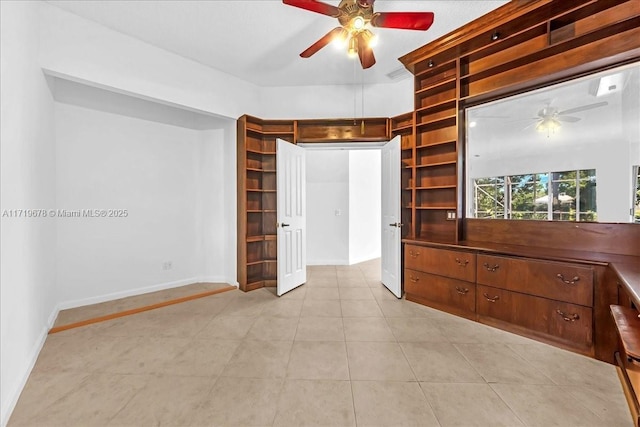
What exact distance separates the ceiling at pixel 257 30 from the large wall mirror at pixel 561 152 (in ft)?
3.68

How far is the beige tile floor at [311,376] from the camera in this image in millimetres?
1528

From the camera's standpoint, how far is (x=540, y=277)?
2.27m

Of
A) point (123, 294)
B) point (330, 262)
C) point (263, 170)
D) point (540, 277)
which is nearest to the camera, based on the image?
point (540, 277)

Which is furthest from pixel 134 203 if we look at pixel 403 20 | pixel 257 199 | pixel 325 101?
pixel 403 20

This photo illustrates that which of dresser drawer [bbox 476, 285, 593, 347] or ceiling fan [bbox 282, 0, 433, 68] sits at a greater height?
ceiling fan [bbox 282, 0, 433, 68]

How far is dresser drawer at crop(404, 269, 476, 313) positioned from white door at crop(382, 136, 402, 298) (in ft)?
0.67

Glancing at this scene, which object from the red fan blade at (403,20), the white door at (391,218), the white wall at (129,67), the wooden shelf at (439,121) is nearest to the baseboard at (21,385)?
the white wall at (129,67)

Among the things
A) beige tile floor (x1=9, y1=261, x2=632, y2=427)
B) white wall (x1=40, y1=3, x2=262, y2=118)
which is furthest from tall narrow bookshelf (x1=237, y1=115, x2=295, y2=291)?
beige tile floor (x1=9, y1=261, x2=632, y2=427)

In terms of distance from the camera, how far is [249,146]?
389cm

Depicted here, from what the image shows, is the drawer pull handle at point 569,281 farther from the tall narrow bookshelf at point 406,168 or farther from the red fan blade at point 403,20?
the red fan blade at point 403,20

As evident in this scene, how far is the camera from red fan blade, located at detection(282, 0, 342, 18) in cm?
189

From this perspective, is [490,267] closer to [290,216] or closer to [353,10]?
[290,216]

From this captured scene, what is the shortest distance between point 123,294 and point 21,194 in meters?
2.08

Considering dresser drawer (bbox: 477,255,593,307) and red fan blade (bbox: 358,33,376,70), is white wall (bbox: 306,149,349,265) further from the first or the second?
dresser drawer (bbox: 477,255,593,307)
